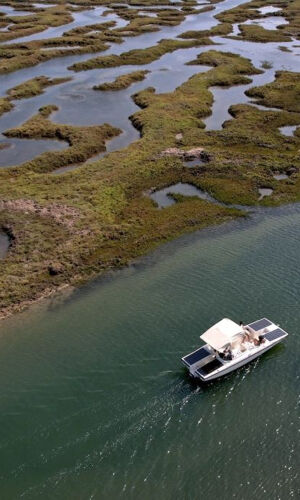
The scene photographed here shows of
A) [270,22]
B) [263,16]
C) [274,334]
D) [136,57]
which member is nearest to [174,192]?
[274,334]

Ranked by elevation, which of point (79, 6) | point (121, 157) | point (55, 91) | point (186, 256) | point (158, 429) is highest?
point (79, 6)

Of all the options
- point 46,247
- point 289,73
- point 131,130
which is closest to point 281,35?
point 289,73

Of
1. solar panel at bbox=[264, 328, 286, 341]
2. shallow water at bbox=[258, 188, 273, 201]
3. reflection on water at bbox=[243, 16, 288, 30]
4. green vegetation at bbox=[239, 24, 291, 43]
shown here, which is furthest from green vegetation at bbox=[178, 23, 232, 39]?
solar panel at bbox=[264, 328, 286, 341]

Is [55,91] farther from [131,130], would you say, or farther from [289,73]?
[289,73]

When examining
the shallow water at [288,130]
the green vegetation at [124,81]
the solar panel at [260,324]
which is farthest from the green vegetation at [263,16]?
the solar panel at [260,324]

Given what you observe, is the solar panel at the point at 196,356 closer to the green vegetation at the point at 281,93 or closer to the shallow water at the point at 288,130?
the shallow water at the point at 288,130

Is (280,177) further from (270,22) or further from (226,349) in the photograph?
(270,22)
